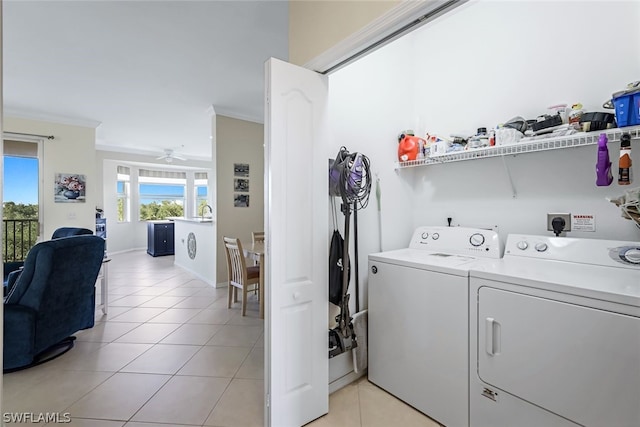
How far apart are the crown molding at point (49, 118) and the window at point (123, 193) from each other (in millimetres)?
3287

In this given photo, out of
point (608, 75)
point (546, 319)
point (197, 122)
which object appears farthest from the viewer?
point (197, 122)

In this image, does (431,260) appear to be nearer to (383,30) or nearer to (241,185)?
(383,30)

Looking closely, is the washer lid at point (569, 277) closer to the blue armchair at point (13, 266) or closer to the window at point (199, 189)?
the blue armchair at point (13, 266)

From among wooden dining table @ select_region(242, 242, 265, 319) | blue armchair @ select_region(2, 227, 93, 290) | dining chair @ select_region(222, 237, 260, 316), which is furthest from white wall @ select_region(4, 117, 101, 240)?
wooden dining table @ select_region(242, 242, 265, 319)

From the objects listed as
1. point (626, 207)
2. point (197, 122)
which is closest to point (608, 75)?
point (626, 207)

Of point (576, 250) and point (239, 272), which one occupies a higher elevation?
point (576, 250)

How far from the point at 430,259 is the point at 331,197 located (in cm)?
77

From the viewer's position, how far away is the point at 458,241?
2154 mm

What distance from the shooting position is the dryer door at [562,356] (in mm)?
1175

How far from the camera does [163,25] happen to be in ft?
8.20

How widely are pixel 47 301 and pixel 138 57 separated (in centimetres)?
242

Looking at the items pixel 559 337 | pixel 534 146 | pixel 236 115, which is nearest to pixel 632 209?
pixel 534 146

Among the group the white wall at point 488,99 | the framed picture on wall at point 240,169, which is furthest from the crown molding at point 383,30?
the framed picture on wall at point 240,169

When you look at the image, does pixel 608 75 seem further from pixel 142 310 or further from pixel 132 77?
pixel 142 310
